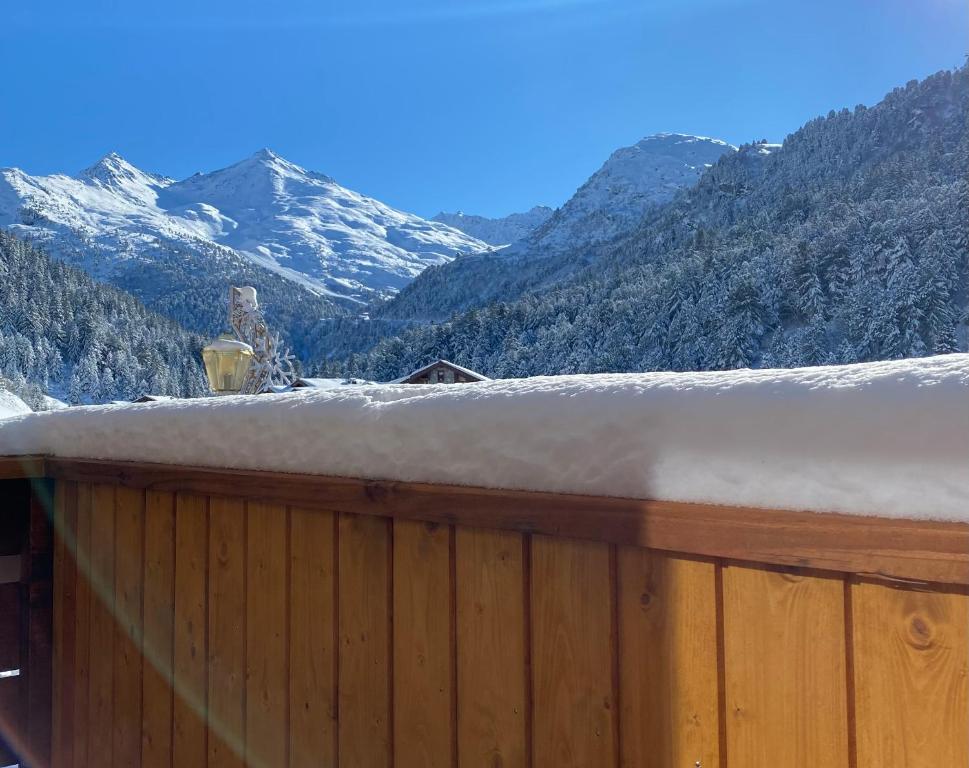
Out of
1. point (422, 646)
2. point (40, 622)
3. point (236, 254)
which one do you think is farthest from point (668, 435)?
point (236, 254)

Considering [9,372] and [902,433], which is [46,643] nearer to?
[902,433]

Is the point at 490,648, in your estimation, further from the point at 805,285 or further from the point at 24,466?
the point at 805,285

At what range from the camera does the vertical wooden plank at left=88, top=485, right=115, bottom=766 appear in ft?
5.20

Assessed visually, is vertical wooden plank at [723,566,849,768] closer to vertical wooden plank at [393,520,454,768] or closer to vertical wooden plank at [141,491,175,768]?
vertical wooden plank at [393,520,454,768]

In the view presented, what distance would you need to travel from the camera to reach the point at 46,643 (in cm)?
182

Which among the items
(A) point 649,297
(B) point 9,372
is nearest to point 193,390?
(B) point 9,372

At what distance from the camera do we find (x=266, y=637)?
3.97 ft

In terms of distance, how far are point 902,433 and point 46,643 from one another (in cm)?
209

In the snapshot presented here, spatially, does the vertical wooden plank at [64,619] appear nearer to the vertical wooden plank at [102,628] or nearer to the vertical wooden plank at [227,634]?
the vertical wooden plank at [102,628]

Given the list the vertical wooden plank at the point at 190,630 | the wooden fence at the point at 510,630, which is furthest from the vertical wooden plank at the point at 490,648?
the vertical wooden plank at the point at 190,630

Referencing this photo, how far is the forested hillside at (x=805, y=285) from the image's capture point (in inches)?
1294

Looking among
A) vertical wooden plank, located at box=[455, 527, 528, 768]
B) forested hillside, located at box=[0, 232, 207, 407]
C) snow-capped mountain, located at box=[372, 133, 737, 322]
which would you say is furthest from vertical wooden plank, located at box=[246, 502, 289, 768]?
snow-capped mountain, located at box=[372, 133, 737, 322]

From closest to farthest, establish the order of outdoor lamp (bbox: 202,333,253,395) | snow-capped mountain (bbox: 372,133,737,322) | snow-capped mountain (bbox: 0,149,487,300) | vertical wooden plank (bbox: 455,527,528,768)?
1. vertical wooden plank (bbox: 455,527,528,768)
2. outdoor lamp (bbox: 202,333,253,395)
3. snow-capped mountain (bbox: 372,133,737,322)
4. snow-capped mountain (bbox: 0,149,487,300)

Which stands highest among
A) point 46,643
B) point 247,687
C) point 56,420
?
point 56,420
